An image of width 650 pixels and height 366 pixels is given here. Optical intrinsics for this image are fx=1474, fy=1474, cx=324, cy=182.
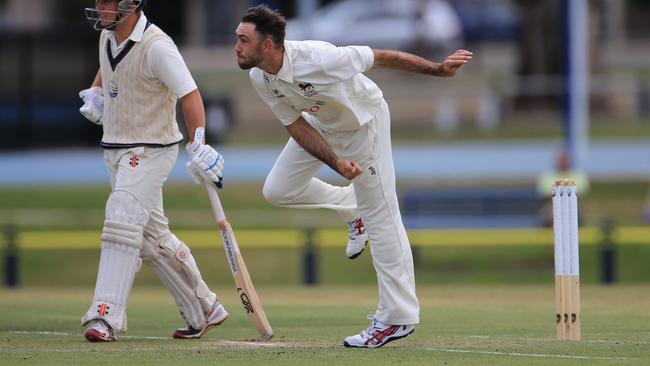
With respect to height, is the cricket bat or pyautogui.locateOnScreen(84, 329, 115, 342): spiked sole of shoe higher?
the cricket bat

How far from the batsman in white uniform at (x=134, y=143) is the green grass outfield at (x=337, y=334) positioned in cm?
45

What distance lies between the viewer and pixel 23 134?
28.7 m

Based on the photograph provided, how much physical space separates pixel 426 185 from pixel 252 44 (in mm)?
15476

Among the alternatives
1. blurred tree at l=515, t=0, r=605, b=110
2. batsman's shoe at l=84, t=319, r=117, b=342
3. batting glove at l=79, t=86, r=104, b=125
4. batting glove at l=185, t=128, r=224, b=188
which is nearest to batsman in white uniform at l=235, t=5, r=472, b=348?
batting glove at l=185, t=128, r=224, b=188

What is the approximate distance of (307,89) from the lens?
870 cm

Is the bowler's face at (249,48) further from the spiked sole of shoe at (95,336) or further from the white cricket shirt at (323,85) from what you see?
the spiked sole of shoe at (95,336)

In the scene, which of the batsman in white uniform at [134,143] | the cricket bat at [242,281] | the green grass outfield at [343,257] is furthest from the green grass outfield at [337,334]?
the green grass outfield at [343,257]

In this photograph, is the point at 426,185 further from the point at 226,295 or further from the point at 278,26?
the point at 278,26

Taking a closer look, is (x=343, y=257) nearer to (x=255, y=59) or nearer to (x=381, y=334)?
(x=381, y=334)

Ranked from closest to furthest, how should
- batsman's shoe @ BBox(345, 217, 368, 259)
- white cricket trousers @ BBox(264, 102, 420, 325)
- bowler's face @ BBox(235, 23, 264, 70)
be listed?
bowler's face @ BBox(235, 23, 264, 70) < white cricket trousers @ BBox(264, 102, 420, 325) < batsman's shoe @ BBox(345, 217, 368, 259)

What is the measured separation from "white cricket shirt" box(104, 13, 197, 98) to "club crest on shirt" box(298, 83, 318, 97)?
87 cm

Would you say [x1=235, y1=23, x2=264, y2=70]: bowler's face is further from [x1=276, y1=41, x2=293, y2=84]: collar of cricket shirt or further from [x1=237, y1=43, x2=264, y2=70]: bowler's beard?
[x1=276, y1=41, x2=293, y2=84]: collar of cricket shirt

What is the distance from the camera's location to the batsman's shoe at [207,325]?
978 centimetres

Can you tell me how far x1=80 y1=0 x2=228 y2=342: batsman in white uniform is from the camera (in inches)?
363
